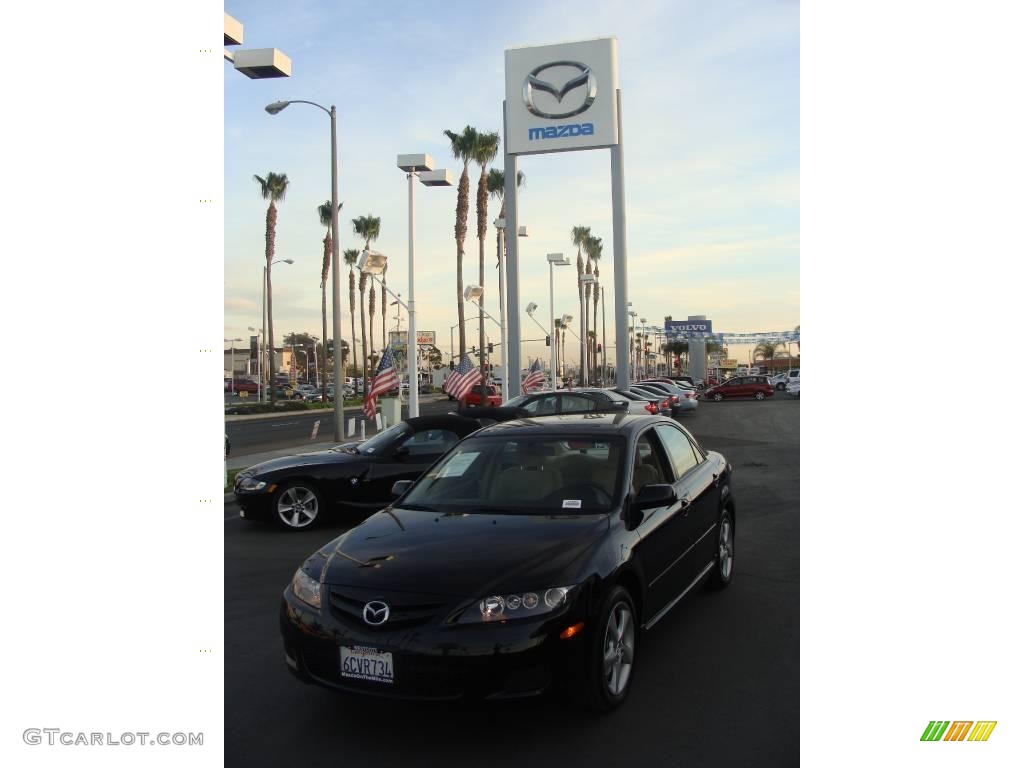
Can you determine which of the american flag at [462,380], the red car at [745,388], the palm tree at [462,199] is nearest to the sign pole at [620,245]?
the american flag at [462,380]

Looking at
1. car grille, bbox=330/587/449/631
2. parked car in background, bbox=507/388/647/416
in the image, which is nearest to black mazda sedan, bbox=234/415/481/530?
car grille, bbox=330/587/449/631

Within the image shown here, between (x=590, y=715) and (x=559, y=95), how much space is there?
918 inches

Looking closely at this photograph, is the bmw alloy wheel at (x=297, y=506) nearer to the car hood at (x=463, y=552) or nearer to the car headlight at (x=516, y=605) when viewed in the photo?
the car hood at (x=463, y=552)

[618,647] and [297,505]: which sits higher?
[618,647]

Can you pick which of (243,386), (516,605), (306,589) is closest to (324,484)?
(306,589)

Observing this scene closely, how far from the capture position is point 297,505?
32.5 feet

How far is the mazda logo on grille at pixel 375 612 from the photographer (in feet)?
12.8

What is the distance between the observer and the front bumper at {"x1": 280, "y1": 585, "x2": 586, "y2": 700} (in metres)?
3.79

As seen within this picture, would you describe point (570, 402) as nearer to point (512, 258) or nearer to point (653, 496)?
point (512, 258)

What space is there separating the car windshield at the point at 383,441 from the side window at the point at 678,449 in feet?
14.3
